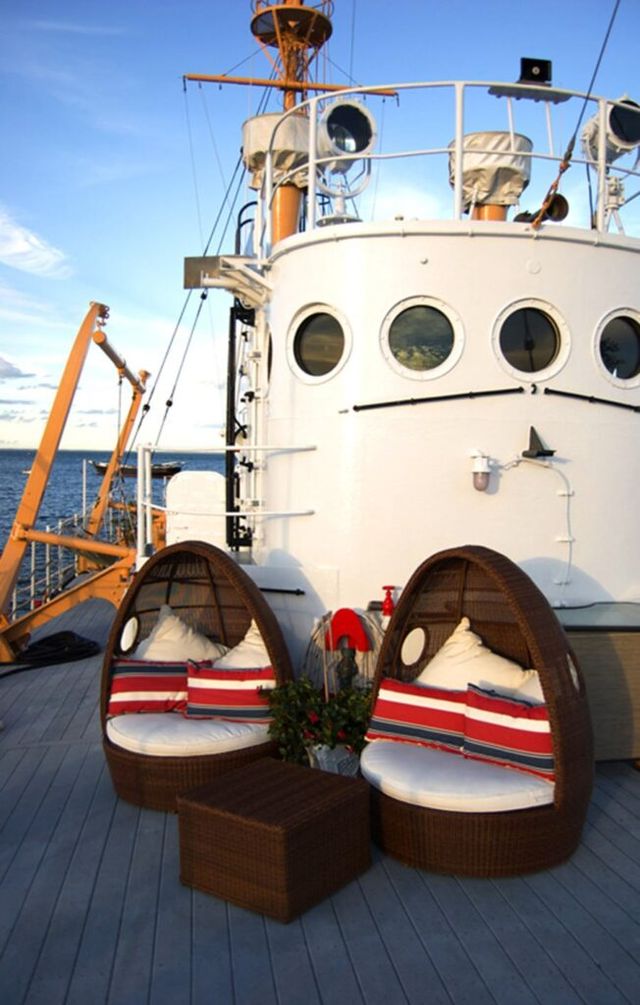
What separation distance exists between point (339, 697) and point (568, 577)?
220cm

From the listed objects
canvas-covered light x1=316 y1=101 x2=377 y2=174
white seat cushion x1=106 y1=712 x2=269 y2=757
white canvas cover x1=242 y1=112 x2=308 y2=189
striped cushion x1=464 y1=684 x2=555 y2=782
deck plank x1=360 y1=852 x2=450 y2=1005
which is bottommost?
deck plank x1=360 y1=852 x2=450 y2=1005

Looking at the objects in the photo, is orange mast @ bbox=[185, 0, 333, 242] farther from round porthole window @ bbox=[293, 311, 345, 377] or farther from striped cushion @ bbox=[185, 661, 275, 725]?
striped cushion @ bbox=[185, 661, 275, 725]

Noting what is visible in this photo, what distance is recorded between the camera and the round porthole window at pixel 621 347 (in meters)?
6.48

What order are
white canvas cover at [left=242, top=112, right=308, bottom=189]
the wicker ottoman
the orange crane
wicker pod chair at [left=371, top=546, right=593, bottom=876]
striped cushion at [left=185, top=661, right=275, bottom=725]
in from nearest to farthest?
the wicker ottoman, wicker pod chair at [left=371, top=546, right=593, bottom=876], striped cushion at [left=185, top=661, right=275, bottom=725], white canvas cover at [left=242, top=112, right=308, bottom=189], the orange crane

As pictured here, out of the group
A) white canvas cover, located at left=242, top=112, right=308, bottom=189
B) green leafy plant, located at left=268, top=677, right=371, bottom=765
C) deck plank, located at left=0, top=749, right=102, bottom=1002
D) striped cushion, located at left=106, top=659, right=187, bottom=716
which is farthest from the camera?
white canvas cover, located at left=242, top=112, right=308, bottom=189

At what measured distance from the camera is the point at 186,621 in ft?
21.9

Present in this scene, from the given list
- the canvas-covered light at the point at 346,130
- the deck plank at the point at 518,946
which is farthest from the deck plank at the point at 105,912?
the canvas-covered light at the point at 346,130

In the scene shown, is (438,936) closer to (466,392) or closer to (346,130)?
(466,392)

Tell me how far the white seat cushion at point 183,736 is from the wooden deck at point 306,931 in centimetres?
42

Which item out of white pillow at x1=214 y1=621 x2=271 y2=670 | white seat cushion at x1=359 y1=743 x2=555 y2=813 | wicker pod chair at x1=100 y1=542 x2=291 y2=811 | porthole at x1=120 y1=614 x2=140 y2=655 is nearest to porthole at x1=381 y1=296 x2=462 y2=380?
wicker pod chair at x1=100 y1=542 x2=291 y2=811

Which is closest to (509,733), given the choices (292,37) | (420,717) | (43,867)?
(420,717)

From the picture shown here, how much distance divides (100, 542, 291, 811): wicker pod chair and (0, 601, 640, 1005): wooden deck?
0.24 metres

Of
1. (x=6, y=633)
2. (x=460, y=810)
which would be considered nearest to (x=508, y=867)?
(x=460, y=810)

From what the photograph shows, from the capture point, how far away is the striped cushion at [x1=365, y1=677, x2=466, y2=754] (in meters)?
4.80
